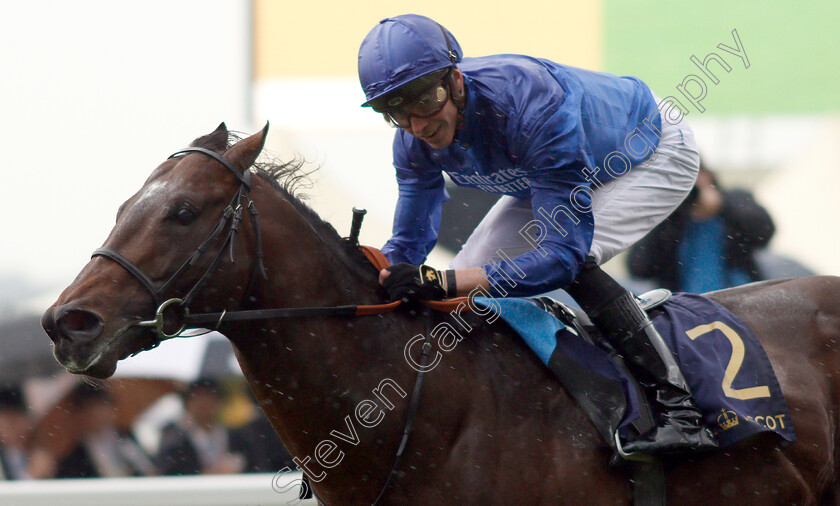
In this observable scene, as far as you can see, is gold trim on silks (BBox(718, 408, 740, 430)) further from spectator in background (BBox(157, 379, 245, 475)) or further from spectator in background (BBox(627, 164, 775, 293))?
spectator in background (BBox(157, 379, 245, 475))

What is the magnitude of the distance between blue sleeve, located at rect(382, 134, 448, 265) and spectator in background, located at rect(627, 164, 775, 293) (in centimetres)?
226

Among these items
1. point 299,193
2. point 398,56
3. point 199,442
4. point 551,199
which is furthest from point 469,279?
point 199,442

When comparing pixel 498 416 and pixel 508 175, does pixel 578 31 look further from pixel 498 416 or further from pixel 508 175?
pixel 498 416

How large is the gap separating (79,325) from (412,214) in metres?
1.27

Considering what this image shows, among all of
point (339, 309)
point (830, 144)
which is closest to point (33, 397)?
point (339, 309)

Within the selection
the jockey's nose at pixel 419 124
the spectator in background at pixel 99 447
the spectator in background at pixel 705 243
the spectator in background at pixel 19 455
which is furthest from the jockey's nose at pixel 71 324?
the spectator in background at pixel 705 243

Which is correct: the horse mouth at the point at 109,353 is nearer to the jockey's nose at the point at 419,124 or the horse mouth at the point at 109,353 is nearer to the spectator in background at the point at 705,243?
the jockey's nose at the point at 419,124

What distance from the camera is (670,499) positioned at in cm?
235

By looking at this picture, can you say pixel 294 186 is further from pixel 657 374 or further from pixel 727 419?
pixel 727 419

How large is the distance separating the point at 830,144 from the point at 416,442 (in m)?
4.57

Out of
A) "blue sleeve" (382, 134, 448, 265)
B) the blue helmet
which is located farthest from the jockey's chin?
"blue sleeve" (382, 134, 448, 265)

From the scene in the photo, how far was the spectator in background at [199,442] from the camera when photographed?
4.36 meters

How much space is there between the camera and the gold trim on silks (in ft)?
7.78

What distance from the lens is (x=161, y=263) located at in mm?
1941
